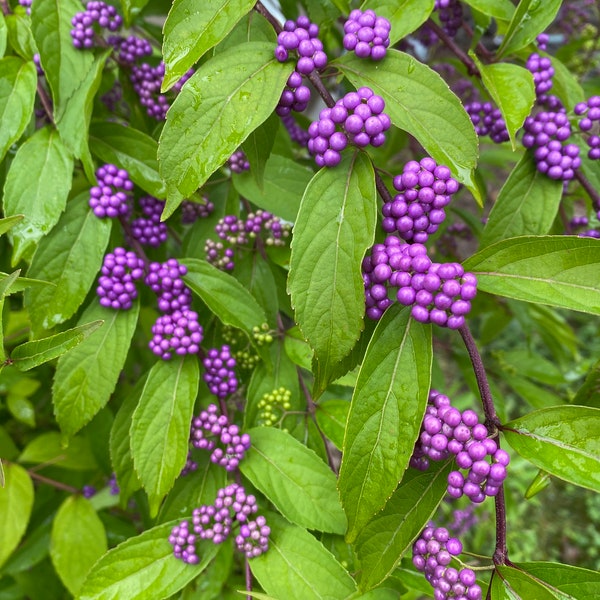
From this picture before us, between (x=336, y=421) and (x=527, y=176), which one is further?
(x=336, y=421)

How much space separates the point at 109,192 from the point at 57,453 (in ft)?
4.35

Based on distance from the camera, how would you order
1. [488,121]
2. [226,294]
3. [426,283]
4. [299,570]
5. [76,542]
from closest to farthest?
[426,283] → [299,570] → [226,294] → [488,121] → [76,542]

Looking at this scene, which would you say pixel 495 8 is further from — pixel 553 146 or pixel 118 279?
pixel 118 279

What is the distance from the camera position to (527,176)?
1688mm

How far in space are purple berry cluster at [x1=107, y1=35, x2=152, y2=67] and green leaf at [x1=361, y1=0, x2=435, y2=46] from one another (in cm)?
94

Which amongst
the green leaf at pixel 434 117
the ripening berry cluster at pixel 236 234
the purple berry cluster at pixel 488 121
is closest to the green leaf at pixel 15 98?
the ripening berry cluster at pixel 236 234

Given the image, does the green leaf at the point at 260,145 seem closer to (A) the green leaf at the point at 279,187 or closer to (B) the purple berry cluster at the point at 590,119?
(A) the green leaf at the point at 279,187

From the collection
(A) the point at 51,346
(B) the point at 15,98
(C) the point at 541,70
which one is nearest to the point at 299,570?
(A) the point at 51,346


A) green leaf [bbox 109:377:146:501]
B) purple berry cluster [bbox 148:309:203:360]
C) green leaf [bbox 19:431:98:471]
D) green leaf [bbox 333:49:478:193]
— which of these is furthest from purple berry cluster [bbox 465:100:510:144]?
green leaf [bbox 19:431:98:471]

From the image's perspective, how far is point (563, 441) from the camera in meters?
1.15

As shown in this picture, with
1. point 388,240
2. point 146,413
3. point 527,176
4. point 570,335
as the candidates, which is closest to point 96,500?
point 146,413

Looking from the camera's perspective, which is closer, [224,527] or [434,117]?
[434,117]

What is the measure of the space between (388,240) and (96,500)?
1.97m

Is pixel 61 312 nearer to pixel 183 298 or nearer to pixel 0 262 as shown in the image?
pixel 183 298
